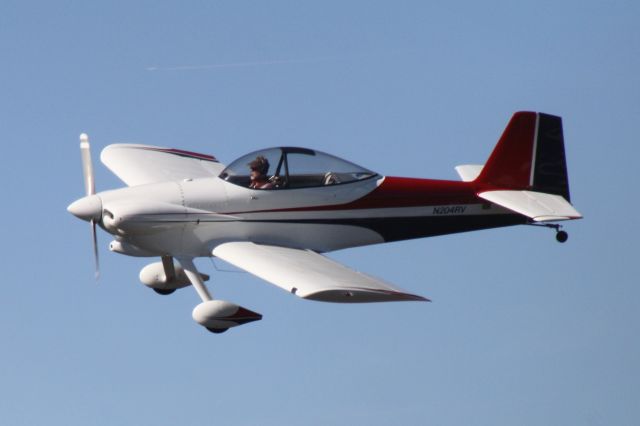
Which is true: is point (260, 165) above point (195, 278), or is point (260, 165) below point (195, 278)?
above

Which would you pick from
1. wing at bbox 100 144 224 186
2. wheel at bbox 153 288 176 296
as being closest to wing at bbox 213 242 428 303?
wheel at bbox 153 288 176 296

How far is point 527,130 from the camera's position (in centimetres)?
2292

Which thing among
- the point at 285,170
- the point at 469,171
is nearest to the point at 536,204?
the point at 469,171

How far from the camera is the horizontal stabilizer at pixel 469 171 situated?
2311cm

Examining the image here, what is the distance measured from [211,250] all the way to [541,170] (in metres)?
5.76

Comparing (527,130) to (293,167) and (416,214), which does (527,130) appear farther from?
(293,167)

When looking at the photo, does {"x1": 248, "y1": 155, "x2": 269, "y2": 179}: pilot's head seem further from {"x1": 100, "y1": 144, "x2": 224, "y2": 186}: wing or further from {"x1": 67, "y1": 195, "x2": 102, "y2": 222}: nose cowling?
{"x1": 100, "y1": 144, "x2": 224, "y2": 186}: wing

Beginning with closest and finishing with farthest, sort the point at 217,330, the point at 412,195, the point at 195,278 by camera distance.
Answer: the point at 217,330 → the point at 195,278 → the point at 412,195

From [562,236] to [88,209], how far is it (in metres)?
7.52

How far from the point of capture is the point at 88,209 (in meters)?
20.1

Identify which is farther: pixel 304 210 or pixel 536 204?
pixel 536 204

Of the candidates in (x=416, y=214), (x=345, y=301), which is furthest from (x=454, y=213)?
(x=345, y=301)

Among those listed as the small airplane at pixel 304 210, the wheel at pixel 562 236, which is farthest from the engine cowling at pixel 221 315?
the wheel at pixel 562 236

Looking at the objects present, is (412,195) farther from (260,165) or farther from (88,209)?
(88,209)
